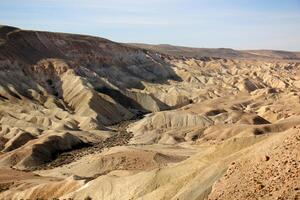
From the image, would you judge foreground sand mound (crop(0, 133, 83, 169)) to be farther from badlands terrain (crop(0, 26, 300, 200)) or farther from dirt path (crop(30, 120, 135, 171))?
dirt path (crop(30, 120, 135, 171))

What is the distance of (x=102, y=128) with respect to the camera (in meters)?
99.1

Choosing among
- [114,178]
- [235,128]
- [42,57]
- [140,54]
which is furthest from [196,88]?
[114,178]

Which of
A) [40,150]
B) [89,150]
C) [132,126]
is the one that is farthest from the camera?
[132,126]

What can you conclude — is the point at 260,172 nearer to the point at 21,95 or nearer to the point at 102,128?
the point at 102,128

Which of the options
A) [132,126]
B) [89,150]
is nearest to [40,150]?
[89,150]

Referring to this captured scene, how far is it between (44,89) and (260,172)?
95242 millimetres

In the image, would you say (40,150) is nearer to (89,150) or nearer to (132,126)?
(89,150)

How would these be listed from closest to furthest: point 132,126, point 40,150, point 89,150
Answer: point 40,150, point 89,150, point 132,126

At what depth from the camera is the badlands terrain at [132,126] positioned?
30.8m

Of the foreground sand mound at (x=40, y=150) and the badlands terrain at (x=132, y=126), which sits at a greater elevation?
the badlands terrain at (x=132, y=126)

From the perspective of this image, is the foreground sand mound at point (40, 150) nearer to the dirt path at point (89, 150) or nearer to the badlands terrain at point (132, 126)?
the badlands terrain at point (132, 126)

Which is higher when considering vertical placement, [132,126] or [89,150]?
[132,126]

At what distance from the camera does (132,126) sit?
326ft

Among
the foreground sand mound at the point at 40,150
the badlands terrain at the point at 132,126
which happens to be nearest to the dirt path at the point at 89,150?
the badlands terrain at the point at 132,126
